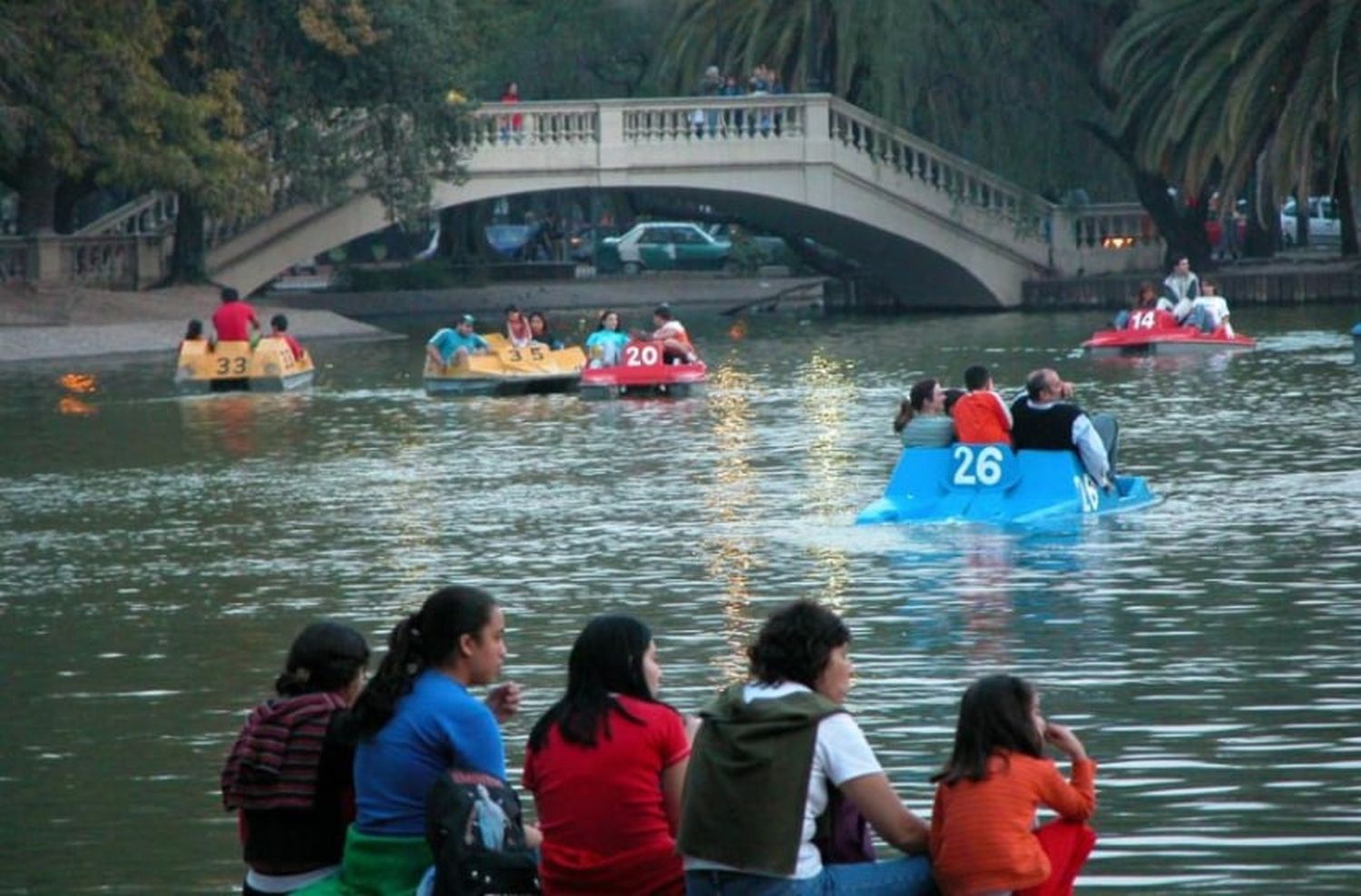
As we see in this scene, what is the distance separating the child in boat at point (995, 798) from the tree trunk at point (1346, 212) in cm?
4823

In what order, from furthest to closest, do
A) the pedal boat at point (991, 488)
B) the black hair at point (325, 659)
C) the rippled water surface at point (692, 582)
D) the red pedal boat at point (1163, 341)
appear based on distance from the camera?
the red pedal boat at point (1163, 341), the pedal boat at point (991, 488), the rippled water surface at point (692, 582), the black hair at point (325, 659)

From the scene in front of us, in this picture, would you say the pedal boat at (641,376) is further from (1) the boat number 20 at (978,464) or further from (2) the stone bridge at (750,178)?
(2) the stone bridge at (750,178)

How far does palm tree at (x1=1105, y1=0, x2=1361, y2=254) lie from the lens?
5128 cm

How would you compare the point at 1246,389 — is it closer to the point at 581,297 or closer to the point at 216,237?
the point at 216,237

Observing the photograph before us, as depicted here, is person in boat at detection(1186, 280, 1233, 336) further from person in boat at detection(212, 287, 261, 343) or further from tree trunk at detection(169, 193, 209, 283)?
tree trunk at detection(169, 193, 209, 283)

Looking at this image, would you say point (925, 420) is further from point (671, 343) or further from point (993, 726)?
point (671, 343)

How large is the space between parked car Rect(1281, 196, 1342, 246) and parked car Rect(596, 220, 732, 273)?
14.6m

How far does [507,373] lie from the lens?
127 ft

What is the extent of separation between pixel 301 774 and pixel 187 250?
49052 mm

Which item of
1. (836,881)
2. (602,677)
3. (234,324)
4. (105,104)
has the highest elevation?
(105,104)

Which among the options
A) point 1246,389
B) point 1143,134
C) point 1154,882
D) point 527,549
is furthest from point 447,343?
point 1154,882

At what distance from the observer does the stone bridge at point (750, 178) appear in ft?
194

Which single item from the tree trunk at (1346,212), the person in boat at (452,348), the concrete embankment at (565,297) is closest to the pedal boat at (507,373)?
the person in boat at (452,348)

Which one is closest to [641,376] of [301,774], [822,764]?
[301,774]
